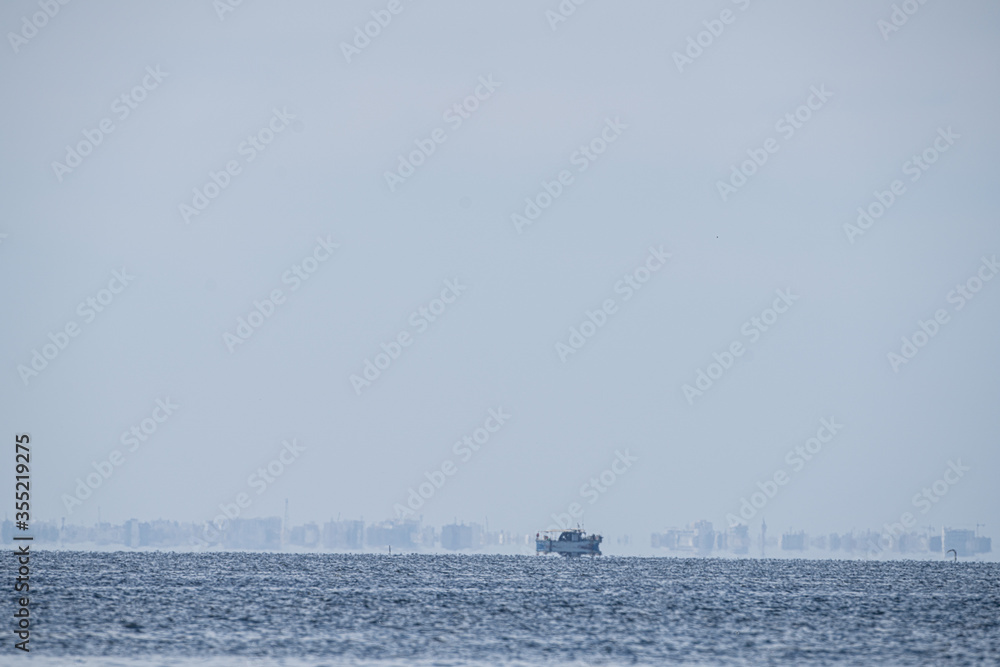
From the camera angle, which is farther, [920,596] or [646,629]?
[920,596]

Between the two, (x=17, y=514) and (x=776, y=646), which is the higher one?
(x=17, y=514)

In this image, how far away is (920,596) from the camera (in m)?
154

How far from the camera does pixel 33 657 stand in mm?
70375

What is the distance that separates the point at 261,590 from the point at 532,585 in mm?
36712

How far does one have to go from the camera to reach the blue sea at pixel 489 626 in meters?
76.0

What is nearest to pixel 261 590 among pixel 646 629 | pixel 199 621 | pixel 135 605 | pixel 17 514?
pixel 135 605

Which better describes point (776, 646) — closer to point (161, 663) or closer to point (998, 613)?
point (161, 663)

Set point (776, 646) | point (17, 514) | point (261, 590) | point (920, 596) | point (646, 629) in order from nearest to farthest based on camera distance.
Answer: point (17, 514)
point (776, 646)
point (646, 629)
point (261, 590)
point (920, 596)

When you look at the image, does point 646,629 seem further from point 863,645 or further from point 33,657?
point 33,657

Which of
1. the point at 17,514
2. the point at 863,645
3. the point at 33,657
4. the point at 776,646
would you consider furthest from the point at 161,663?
the point at 863,645

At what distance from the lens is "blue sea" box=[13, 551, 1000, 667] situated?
76000mm

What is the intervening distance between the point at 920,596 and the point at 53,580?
93580mm

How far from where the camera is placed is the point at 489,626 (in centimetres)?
9581

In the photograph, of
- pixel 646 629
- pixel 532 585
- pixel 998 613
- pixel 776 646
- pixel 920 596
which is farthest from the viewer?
pixel 532 585
